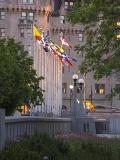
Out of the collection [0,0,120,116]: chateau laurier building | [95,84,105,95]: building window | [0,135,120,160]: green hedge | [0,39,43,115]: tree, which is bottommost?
[0,135,120,160]: green hedge

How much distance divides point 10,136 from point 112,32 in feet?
19.2

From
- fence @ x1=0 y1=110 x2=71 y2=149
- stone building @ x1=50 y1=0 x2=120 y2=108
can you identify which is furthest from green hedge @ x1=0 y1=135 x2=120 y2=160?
stone building @ x1=50 y1=0 x2=120 y2=108

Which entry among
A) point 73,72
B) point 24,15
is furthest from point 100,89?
point 24,15

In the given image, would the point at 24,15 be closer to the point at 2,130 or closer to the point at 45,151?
the point at 45,151

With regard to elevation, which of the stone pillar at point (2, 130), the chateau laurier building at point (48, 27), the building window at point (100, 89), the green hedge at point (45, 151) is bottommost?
the green hedge at point (45, 151)

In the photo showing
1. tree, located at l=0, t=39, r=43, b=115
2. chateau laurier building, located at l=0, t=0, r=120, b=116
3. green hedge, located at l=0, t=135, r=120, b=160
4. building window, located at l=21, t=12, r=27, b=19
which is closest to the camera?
green hedge, located at l=0, t=135, r=120, b=160

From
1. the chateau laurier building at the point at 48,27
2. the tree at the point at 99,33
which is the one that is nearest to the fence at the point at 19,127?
the tree at the point at 99,33

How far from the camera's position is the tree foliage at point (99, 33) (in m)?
24.9

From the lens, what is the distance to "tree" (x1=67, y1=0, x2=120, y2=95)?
2486cm

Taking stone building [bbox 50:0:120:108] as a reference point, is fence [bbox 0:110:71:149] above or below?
below

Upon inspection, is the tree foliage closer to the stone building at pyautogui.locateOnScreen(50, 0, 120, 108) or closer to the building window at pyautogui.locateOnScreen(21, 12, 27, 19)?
the building window at pyautogui.locateOnScreen(21, 12, 27, 19)

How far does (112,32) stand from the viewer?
2533 cm

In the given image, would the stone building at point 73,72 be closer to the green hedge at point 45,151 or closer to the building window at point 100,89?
the building window at point 100,89

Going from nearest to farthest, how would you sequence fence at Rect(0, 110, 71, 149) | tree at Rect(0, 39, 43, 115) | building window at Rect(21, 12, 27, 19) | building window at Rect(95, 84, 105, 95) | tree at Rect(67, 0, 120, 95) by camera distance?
fence at Rect(0, 110, 71, 149)
tree at Rect(67, 0, 120, 95)
tree at Rect(0, 39, 43, 115)
building window at Rect(21, 12, 27, 19)
building window at Rect(95, 84, 105, 95)
